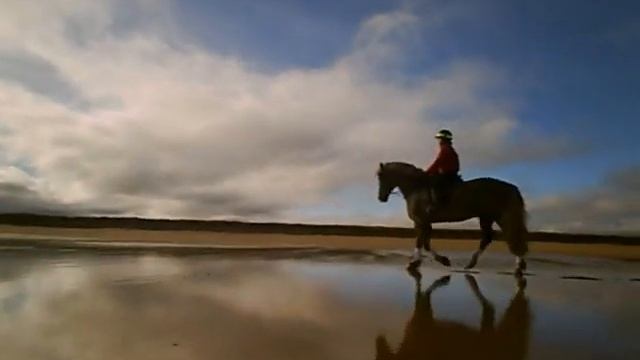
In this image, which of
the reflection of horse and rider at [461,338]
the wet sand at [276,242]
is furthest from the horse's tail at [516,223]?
the wet sand at [276,242]

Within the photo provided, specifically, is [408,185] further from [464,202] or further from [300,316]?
[300,316]

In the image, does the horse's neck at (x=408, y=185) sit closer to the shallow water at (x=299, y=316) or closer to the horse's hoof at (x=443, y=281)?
the horse's hoof at (x=443, y=281)

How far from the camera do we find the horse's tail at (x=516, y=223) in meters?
12.0

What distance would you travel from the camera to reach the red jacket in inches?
477

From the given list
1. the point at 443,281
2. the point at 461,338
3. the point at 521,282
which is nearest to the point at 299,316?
the point at 461,338

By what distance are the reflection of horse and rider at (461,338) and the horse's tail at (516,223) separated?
5.03 metres

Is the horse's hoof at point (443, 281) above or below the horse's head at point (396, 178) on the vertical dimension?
below

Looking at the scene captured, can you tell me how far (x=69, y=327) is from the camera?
508 cm

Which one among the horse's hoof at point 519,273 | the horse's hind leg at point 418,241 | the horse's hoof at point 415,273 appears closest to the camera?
the horse's hoof at point 415,273

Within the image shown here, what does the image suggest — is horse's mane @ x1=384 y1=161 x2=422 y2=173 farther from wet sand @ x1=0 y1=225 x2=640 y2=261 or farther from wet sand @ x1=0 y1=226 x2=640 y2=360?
wet sand @ x1=0 y1=225 x2=640 y2=261

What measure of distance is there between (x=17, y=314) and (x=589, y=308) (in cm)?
581

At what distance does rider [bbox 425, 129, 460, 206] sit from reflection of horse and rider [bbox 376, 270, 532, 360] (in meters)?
5.08

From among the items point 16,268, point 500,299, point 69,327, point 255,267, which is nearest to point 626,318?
point 500,299

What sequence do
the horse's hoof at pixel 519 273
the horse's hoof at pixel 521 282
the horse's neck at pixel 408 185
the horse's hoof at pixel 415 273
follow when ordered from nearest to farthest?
the horse's hoof at pixel 521 282 → the horse's hoof at pixel 415 273 → the horse's hoof at pixel 519 273 → the horse's neck at pixel 408 185
